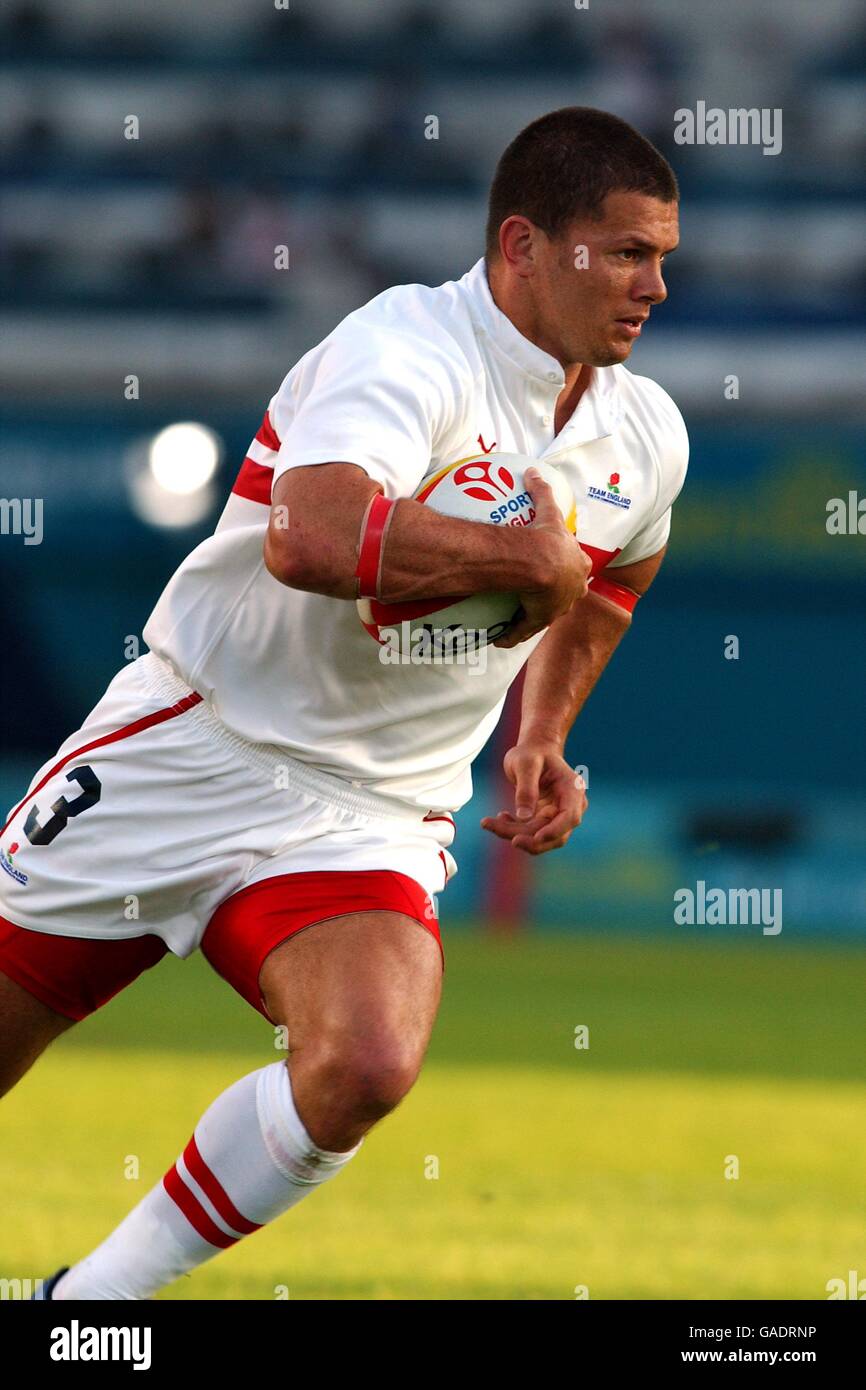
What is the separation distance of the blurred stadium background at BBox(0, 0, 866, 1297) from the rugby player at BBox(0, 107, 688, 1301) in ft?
9.67

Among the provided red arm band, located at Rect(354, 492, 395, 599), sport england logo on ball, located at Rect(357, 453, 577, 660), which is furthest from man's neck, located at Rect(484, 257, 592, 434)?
red arm band, located at Rect(354, 492, 395, 599)

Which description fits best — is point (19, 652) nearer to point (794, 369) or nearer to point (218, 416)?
point (218, 416)

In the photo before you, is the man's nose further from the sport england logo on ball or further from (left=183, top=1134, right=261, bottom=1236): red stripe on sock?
(left=183, top=1134, right=261, bottom=1236): red stripe on sock

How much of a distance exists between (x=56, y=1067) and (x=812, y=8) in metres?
15.3

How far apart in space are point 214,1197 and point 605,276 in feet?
5.70

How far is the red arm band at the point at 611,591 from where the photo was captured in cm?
440

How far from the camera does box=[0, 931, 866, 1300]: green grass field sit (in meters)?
4.65

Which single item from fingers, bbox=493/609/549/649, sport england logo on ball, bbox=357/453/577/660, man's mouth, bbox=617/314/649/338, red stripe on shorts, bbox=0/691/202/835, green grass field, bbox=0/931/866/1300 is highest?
man's mouth, bbox=617/314/649/338

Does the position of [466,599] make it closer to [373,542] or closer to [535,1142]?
[373,542]

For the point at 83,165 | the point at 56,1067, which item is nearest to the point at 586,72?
the point at 83,165

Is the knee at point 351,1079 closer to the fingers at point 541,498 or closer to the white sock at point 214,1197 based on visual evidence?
the white sock at point 214,1197

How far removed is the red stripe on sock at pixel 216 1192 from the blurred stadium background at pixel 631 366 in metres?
3.07

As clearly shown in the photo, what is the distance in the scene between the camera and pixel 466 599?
3.44 metres

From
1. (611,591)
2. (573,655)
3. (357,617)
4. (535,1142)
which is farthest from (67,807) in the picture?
(535,1142)
